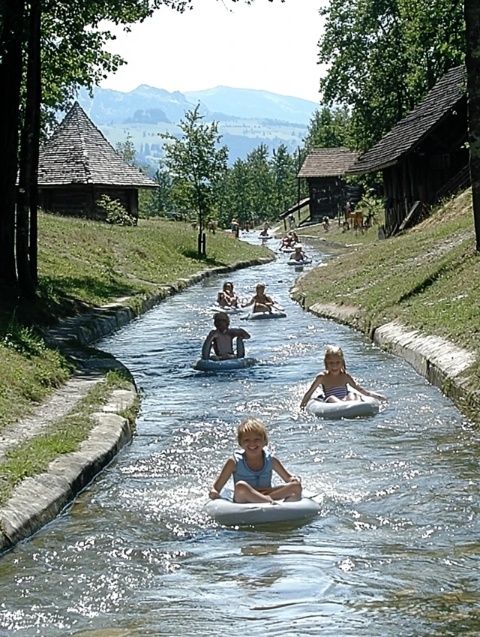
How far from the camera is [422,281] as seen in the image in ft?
79.6

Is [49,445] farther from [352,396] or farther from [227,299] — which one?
[227,299]

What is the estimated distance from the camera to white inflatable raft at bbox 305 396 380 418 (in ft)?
49.2

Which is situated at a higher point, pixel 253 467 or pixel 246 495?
pixel 253 467

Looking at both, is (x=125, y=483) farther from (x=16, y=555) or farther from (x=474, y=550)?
(x=474, y=550)

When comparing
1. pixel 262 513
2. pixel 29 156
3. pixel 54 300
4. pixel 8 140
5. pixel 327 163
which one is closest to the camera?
pixel 262 513

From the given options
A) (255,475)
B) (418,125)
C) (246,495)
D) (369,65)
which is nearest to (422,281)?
(255,475)

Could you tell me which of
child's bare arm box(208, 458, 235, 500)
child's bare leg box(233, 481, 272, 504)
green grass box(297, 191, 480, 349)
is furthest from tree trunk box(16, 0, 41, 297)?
child's bare leg box(233, 481, 272, 504)

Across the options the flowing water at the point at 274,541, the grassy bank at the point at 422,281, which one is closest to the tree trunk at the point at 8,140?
the flowing water at the point at 274,541

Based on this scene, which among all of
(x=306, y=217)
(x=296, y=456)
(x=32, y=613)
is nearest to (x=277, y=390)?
(x=296, y=456)

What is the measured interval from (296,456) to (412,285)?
11.9 metres

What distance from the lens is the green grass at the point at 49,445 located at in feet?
34.8

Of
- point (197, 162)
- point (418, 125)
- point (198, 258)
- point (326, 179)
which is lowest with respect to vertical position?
point (198, 258)

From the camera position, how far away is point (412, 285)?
80.1 ft

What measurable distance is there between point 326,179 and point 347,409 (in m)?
85.0
